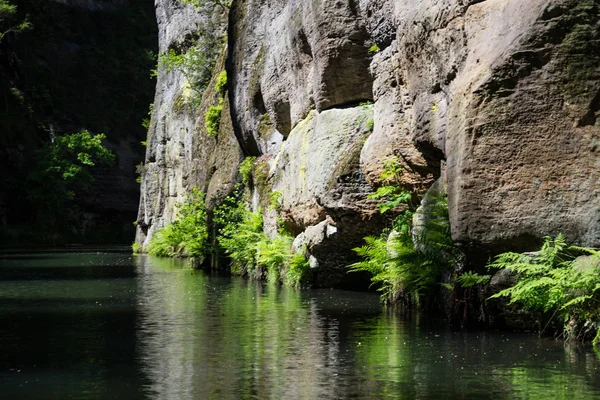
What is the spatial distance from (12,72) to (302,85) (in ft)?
165

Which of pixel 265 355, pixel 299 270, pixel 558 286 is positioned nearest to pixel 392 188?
pixel 299 270

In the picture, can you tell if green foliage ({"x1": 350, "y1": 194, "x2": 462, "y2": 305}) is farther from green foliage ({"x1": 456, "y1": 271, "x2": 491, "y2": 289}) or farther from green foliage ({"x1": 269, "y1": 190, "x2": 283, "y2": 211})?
green foliage ({"x1": 269, "y1": 190, "x2": 283, "y2": 211})

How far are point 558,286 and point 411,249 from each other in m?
4.34

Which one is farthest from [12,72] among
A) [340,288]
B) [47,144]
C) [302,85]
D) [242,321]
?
[242,321]

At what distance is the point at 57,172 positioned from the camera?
205ft

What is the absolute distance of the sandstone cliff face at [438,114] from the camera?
418 inches

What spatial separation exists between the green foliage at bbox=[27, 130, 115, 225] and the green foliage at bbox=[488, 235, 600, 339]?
53.6 m

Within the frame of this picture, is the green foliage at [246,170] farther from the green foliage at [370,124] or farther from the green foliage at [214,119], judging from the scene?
the green foliage at [370,124]

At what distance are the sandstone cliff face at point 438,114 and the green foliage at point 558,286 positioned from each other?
1.07ft

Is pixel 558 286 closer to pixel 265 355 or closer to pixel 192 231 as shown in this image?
pixel 265 355

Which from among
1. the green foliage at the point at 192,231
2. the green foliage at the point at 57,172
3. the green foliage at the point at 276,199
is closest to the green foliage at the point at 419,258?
the green foliage at the point at 276,199

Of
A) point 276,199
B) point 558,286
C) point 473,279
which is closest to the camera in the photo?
point 558,286

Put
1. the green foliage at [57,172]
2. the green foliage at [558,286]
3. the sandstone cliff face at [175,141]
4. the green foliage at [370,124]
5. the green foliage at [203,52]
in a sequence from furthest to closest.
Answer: the green foliage at [57,172] < the green foliage at [203,52] < the sandstone cliff face at [175,141] < the green foliage at [370,124] < the green foliage at [558,286]

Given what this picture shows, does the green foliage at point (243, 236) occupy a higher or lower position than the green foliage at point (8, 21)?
lower
